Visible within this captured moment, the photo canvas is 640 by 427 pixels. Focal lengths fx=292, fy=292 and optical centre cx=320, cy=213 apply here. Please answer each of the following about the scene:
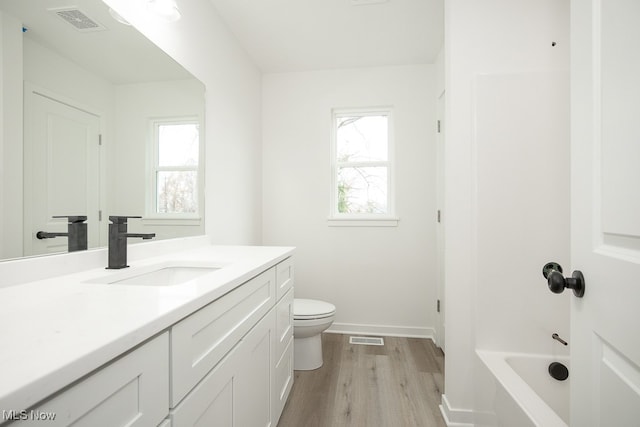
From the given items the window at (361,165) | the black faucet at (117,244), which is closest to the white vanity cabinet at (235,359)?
the black faucet at (117,244)

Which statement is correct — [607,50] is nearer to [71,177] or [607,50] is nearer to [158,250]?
[71,177]

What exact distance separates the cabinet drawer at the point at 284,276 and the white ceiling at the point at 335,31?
69.8 inches

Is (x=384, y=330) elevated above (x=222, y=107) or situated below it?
below

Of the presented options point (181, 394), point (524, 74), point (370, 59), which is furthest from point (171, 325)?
point (370, 59)

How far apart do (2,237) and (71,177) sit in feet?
0.93

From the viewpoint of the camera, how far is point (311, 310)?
2.15m

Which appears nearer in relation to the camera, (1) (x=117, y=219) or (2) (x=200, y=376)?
(2) (x=200, y=376)

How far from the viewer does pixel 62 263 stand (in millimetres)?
1022

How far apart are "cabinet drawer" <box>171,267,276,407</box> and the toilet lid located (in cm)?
88

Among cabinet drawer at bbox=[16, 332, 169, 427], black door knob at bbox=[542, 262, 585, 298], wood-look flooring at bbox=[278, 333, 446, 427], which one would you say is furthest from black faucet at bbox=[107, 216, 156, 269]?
black door knob at bbox=[542, 262, 585, 298]

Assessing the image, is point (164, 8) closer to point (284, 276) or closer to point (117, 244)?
point (117, 244)

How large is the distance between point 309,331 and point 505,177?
61.7 inches

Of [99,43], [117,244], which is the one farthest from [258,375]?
[99,43]

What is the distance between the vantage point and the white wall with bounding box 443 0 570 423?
150cm
